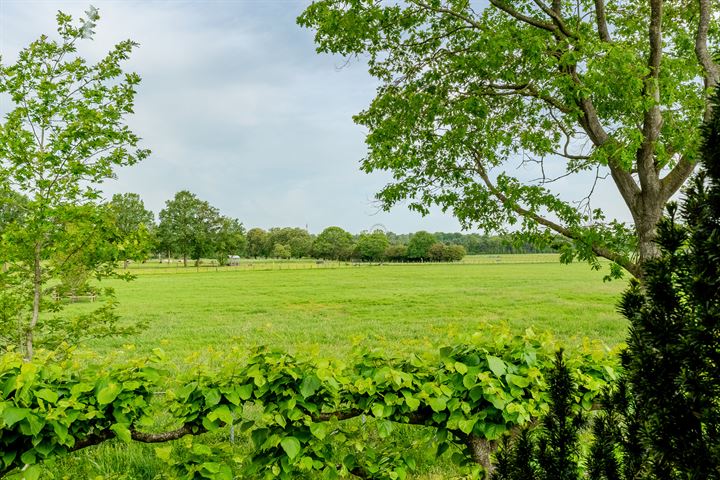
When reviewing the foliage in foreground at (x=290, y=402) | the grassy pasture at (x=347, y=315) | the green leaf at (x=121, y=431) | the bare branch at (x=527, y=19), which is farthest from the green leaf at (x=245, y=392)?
the bare branch at (x=527, y=19)

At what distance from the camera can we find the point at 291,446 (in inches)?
102

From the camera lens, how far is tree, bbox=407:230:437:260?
96750 mm

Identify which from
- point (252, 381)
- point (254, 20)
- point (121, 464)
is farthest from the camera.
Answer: point (254, 20)

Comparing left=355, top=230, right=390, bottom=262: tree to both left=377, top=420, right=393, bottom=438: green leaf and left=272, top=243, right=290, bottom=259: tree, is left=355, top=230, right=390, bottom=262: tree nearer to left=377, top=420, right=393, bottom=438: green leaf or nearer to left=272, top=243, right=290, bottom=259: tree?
left=272, top=243, right=290, bottom=259: tree

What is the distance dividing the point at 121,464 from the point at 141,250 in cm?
247

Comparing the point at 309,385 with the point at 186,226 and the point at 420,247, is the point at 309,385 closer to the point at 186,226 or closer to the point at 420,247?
the point at 186,226

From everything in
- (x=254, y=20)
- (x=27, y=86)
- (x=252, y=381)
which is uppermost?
(x=254, y=20)

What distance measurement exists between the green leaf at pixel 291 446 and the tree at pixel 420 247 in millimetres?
95007

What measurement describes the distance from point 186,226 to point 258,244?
49.5 metres

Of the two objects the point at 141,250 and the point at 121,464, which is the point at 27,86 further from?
the point at 121,464

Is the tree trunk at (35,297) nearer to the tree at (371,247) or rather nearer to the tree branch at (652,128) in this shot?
the tree branch at (652,128)

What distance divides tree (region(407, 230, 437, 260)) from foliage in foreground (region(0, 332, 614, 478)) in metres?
94.5

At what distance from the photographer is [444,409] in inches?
113

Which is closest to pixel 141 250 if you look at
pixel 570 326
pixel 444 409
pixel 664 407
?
pixel 444 409
